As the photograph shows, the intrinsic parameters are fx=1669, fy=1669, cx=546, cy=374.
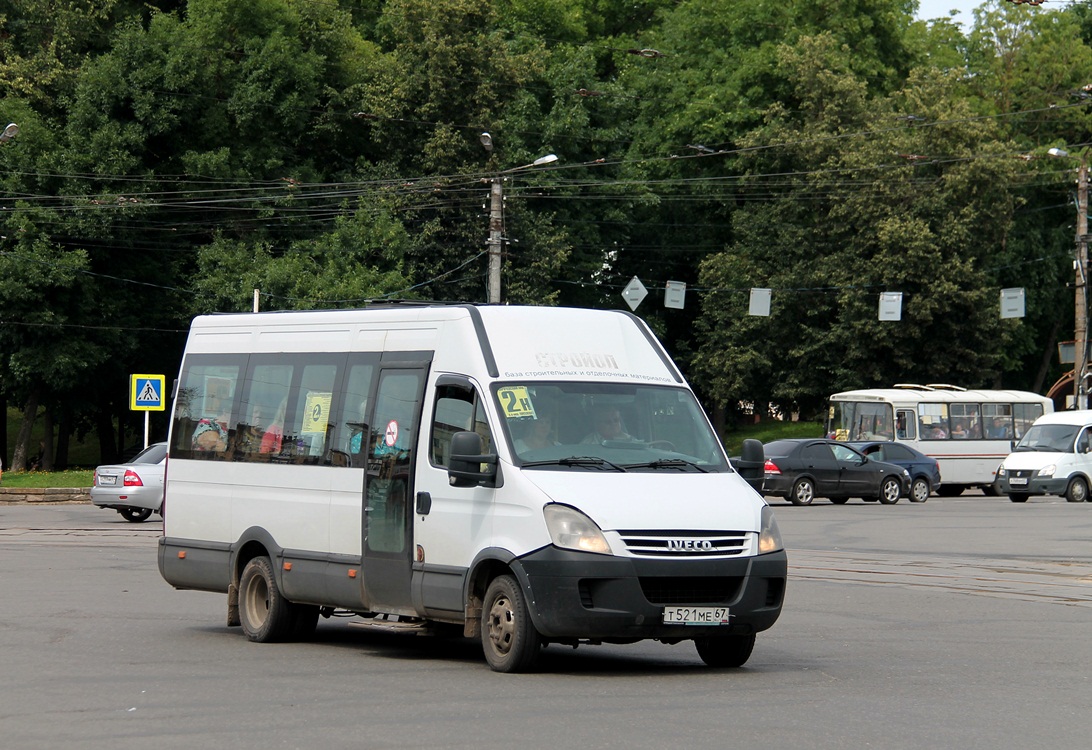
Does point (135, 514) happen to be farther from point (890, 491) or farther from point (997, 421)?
point (997, 421)

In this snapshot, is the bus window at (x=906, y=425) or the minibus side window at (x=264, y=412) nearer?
the minibus side window at (x=264, y=412)

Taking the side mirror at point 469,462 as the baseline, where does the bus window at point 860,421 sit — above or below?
above

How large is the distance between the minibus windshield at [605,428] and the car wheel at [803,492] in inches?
1076

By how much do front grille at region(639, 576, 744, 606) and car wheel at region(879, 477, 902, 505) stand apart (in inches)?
1218

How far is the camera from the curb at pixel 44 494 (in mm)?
35594

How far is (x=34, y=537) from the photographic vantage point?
81.8 feet

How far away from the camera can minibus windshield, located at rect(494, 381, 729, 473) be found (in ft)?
35.6

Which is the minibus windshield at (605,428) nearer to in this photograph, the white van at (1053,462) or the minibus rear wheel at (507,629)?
the minibus rear wheel at (507,629)

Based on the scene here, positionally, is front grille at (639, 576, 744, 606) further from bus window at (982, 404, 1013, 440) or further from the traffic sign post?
bus window at (982, 404, 1013, 440)

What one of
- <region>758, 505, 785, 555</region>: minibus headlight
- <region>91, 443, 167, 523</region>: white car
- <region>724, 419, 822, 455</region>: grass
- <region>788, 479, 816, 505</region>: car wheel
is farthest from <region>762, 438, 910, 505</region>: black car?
<region>758, 505, 785, 555</region>: minibus headlight

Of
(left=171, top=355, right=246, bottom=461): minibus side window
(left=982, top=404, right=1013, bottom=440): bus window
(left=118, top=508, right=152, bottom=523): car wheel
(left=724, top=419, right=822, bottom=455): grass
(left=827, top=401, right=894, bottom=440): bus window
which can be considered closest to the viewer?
(left=171, top=355, right=246, bottom=461): minibus side window

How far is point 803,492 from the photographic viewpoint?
38625mm

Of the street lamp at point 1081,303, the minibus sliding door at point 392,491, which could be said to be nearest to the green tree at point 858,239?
the street lamp at point 1081,303

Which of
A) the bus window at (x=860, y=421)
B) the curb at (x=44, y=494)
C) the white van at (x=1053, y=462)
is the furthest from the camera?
the bus window at (x=860, y=421)
